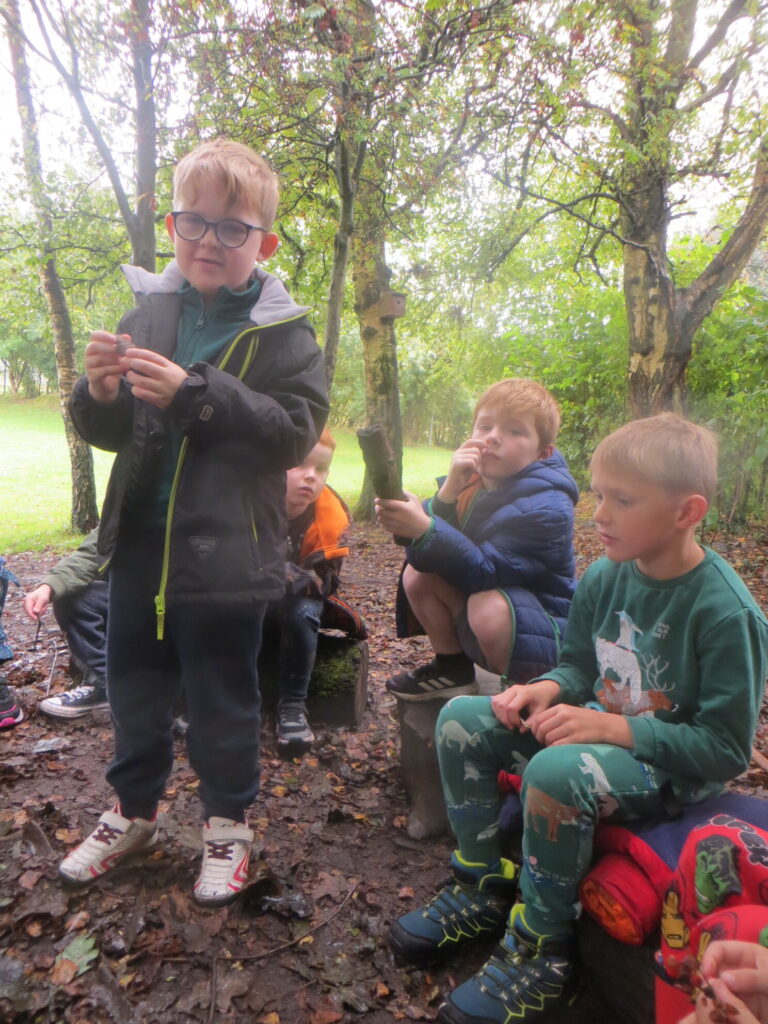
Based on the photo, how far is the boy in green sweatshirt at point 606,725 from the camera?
146cm

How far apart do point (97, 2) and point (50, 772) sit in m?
4.98

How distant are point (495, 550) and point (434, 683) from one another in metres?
0.66

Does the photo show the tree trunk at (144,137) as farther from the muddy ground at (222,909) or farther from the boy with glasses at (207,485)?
the muddy ground at (222,909)

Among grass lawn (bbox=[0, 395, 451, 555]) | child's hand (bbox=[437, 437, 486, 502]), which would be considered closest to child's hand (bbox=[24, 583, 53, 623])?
child's hand (bbox=[437, 437, 486, 502])

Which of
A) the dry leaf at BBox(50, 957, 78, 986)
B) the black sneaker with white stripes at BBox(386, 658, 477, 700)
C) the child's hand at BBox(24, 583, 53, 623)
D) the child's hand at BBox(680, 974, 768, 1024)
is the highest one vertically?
the child's hand at BBox(680, 974, 768, 1024)

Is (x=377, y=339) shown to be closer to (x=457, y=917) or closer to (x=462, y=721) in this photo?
(x=462, y=721)

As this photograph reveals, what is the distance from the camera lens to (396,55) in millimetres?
4867

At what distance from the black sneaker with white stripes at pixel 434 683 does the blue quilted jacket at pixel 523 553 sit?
40cm

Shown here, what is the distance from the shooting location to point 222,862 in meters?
1.88

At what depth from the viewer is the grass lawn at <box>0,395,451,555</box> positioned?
11061 mm

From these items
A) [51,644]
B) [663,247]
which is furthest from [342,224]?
[51,644]

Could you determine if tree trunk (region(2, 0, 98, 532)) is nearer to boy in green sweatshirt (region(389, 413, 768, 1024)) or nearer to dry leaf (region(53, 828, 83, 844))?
dry leaf (region(53, 828, 83, 844))

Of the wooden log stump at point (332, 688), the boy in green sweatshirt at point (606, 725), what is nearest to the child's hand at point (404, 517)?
the boy in green sweatshirt at point (606, 725)

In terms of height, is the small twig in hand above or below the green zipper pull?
below
